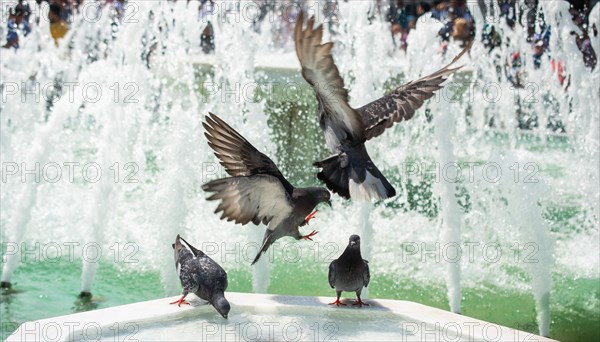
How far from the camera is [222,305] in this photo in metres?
3.11

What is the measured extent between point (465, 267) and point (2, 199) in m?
3.59

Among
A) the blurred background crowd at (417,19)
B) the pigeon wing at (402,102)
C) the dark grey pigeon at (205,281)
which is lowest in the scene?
the dark grey pigeon at (205,281)

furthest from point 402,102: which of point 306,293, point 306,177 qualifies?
point 306,177

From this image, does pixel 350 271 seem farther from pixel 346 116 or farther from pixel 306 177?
pixel 306 177

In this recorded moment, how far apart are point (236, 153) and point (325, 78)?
1.49 feet

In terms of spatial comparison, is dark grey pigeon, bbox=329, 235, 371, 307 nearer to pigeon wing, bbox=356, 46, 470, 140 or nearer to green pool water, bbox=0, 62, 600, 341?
pigeon wing, bbox=356, 46, 470, 140

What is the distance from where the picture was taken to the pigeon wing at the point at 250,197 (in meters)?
3.19

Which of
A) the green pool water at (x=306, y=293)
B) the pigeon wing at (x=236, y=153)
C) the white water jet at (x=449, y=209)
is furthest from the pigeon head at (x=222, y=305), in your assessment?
the white water jet at (x=449, y=209)

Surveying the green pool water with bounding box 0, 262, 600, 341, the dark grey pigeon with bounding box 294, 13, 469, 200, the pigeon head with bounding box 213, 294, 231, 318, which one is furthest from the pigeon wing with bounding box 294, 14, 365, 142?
the green pool water with bounding box 0, 262, 600, 341

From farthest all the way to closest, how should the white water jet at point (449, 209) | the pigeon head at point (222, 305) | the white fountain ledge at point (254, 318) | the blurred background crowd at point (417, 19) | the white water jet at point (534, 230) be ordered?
the blurred background crowd at point (417, 19), the white water jet at point (449, 209), the white water jet at point (534, 230), the pigeon head at point (222, 305), the white fountain ledge at point (254, 318)

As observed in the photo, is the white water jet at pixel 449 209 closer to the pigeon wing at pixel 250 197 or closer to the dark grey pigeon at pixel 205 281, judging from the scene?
the pigeon wing at pixel 250 197

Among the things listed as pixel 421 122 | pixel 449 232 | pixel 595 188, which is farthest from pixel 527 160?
pixel 421 122

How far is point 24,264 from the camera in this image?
5.77 m

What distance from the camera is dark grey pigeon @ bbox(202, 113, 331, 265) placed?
10.6 feet
